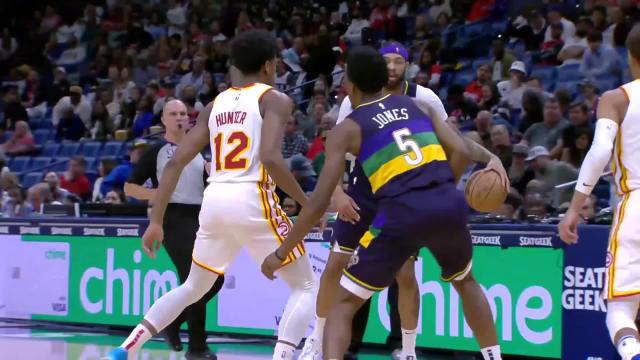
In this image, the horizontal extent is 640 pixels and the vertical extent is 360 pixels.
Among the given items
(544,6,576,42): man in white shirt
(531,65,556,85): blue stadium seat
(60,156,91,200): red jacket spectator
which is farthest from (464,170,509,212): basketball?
(60,156,91,200): red jacket spectator

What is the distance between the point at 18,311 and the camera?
43.0 feet

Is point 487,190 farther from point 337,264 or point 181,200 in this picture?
point 181,200

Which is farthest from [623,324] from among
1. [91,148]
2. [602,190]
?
[91,148]

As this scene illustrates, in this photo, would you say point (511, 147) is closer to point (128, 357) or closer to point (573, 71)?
point (573, 71)

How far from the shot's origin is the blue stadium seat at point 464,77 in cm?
1614

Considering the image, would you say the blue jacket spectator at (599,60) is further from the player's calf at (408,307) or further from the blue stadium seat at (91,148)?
the blue stadium seat at (91,148)

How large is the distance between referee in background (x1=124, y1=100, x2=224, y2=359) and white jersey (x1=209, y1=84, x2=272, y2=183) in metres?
2.06

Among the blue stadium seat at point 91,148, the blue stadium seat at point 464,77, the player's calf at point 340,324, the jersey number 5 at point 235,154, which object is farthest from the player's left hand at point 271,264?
the blue stadium seat at point 91,148

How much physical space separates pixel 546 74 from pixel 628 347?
9627 mm

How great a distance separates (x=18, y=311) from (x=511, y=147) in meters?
5.70

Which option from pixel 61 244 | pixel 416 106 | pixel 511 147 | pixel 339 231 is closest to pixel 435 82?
pixel 511 147

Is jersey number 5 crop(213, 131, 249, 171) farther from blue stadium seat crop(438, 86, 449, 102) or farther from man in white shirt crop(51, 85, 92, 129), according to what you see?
man in white shirt crop(51, 85, 92, 129)

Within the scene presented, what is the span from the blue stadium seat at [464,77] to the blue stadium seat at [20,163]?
805 centimetres

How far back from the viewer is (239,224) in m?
6.84
